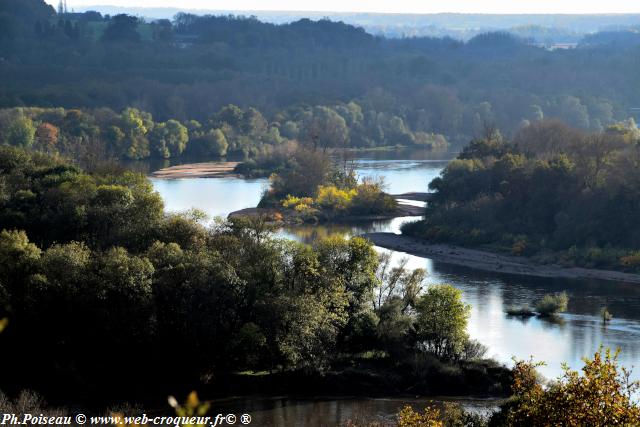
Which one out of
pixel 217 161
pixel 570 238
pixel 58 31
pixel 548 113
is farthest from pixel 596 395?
pixel 58 31

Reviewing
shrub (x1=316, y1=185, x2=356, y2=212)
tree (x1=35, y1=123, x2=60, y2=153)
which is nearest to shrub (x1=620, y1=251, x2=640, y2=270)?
shrub (x1=316, y1=185, x2=356, y2=212)

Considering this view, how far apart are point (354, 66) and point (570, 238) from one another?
77.4 meters

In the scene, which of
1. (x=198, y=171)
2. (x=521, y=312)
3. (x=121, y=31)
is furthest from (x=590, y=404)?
(x=121, y=31)

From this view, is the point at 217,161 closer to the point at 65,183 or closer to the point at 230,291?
the point at 65,183

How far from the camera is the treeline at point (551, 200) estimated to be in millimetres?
40688

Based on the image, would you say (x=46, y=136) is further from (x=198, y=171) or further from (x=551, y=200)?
(x=551, y=200)

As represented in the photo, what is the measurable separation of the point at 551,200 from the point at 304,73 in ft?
239

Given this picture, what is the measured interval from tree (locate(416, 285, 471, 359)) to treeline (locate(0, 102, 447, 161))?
1470 inches

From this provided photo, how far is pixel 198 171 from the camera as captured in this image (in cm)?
6912

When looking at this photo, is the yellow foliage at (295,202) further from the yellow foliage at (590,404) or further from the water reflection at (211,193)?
the yellow foliage at (590,404)

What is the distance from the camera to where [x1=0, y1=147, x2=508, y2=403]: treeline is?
24.0 meters

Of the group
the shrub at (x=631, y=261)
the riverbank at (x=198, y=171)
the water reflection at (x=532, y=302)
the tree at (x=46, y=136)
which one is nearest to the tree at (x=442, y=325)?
the water reflection at (x=532, y=302)

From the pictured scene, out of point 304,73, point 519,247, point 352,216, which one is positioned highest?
point 519,247

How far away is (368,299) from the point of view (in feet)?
89.0
